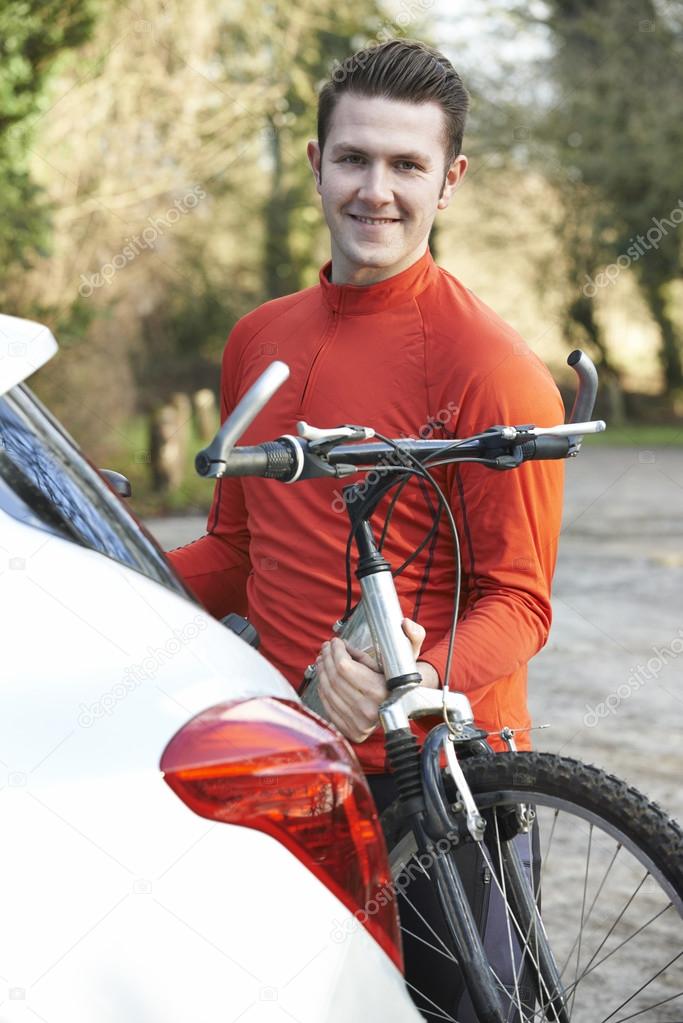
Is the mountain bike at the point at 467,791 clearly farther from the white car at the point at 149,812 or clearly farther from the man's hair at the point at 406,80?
the man's hair at the point at 406,80

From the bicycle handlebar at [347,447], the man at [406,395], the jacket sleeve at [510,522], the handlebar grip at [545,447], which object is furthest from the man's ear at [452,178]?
the handlebar grip at [545,447]

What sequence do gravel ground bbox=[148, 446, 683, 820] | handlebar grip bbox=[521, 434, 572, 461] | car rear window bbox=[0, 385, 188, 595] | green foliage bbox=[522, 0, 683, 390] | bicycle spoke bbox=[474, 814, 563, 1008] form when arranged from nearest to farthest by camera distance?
car rear window bbox=[0, 385, 188, 595] < handlebar grip bbox=[521, 434, 572, 461] < bicycle spoke bbox=[474, 814, 563, 1008] < gravel ground bbox=[148, 446, 683, 820] < green foliage bbox=[522, 0, 683, 390]

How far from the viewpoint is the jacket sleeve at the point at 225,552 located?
9.48 ft

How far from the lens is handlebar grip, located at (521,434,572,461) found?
7.00ft

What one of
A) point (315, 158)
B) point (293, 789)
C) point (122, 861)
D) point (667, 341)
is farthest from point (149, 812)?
point (667, 341)

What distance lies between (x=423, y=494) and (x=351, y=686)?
1.59 ft

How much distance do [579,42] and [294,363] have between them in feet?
87.7

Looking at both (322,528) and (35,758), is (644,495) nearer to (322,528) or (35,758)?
(322,528)

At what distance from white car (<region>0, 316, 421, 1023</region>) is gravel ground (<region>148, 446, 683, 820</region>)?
12.5 ft

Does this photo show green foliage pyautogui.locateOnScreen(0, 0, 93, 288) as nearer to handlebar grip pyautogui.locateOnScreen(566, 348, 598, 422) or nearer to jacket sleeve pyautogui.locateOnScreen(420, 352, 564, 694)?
jacket sleeve pyautogui.locateOnScreen(420, 352, 564, 694)

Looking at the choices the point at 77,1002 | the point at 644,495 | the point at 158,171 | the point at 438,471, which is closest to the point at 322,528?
Result: the point at 438,471

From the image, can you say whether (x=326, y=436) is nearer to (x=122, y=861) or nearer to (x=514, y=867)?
(x=122, y=861)

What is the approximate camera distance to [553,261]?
28859 mm

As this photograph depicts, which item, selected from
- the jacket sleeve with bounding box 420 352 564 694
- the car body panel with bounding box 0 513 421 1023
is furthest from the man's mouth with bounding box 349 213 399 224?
the car body panel with bounding box 0 513 421 1023
